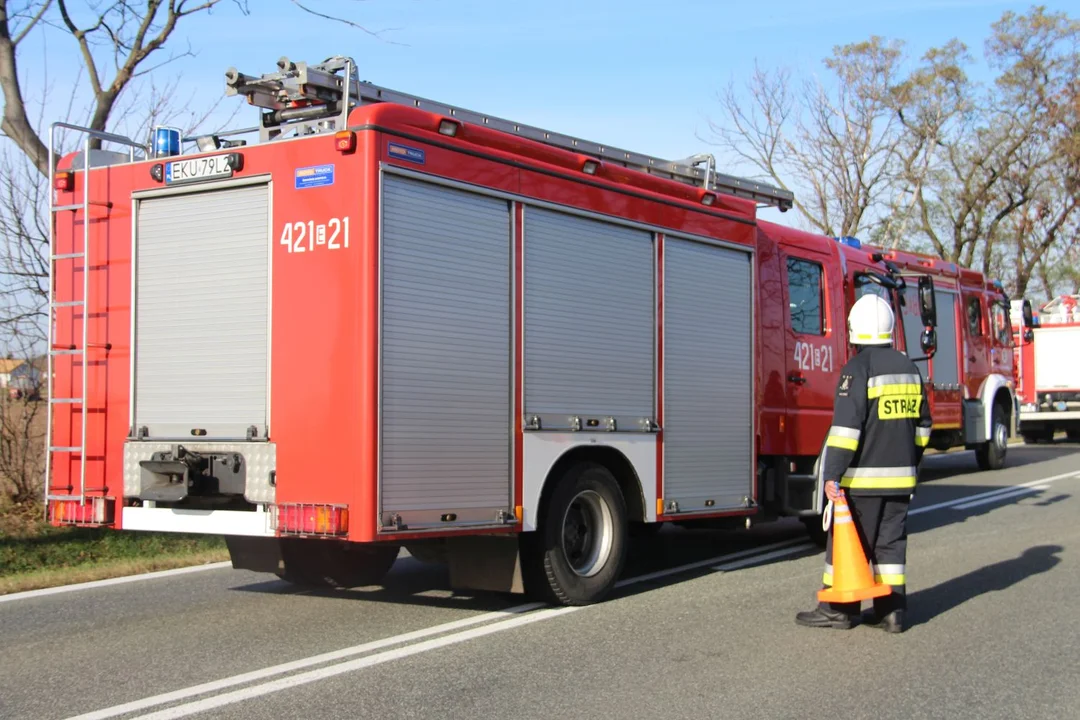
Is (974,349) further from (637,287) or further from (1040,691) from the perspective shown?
(1040,691)

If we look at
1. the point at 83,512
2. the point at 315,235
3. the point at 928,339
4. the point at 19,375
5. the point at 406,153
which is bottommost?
the point at 83,512

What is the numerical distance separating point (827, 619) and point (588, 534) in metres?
1.64

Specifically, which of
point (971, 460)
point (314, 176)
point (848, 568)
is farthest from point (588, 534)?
point (971, 460)

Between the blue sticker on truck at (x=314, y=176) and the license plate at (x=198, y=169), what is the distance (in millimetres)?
513

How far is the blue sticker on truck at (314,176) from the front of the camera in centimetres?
627

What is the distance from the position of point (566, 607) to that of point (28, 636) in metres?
3.27

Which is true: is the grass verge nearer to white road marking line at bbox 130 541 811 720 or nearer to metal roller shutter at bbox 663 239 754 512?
white road marking line at bbox 130 541 811 720

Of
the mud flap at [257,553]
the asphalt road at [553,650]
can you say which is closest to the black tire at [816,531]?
the asphalt road at [553,650]

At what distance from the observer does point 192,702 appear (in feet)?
17.3

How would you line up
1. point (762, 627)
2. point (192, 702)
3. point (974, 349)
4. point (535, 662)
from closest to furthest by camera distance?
1. point (192, 702)
2. point (535, 662)
3. point (762, 627)
4. point (974, 349)

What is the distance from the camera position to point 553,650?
628cm

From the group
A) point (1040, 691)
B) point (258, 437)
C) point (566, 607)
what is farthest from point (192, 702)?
point (1040, 691)

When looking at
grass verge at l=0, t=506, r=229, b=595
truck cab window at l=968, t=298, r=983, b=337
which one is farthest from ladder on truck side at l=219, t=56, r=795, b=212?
truck cab window at l=968, t=298, r=983, b=337

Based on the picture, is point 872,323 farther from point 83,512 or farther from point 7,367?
point 7,367
